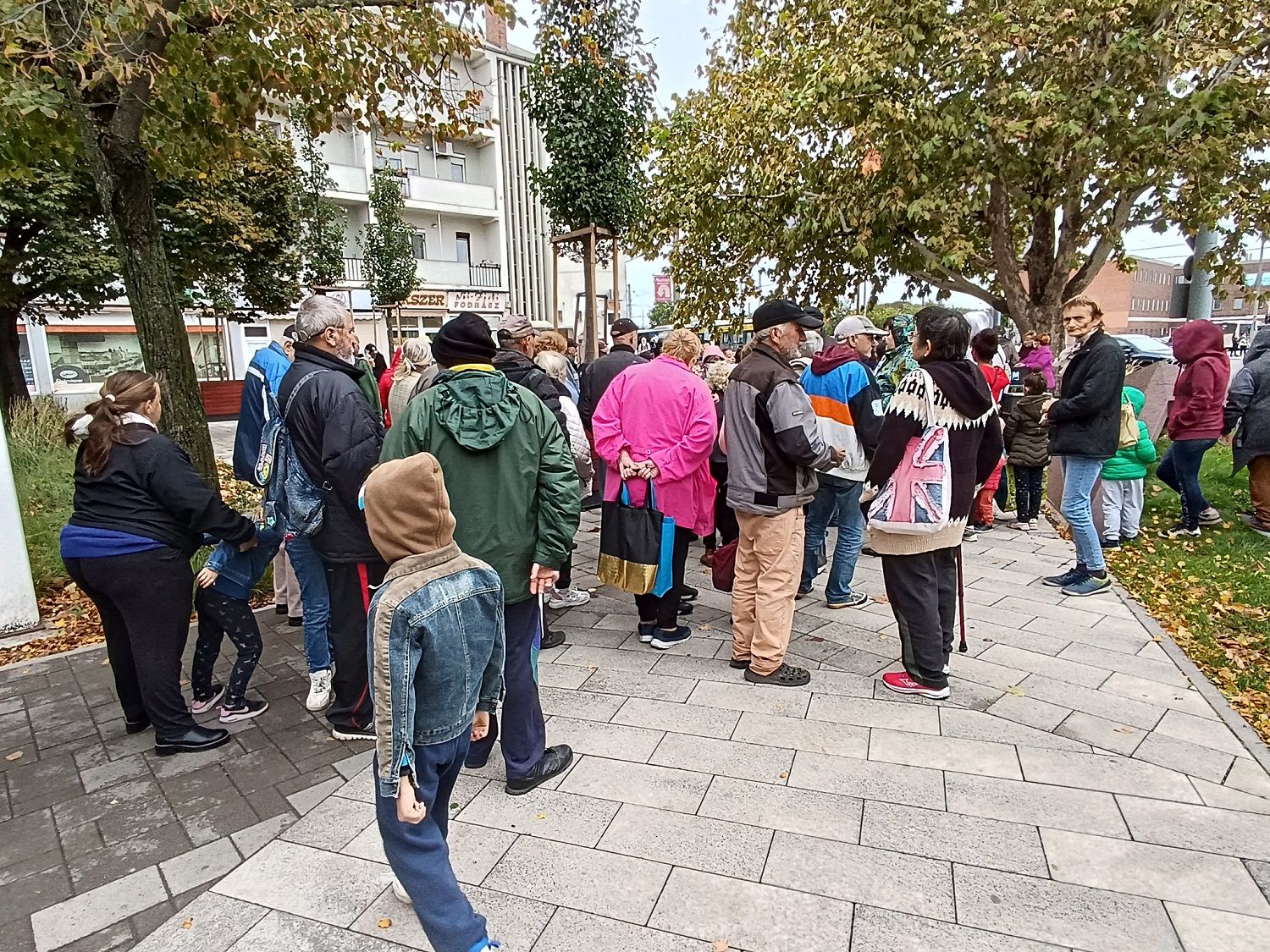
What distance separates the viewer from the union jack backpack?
3.61 metres

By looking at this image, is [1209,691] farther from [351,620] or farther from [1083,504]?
[351,620]

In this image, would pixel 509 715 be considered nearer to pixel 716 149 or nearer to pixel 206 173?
pixel 206 173

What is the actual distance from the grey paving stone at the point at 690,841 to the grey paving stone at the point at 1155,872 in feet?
3.36

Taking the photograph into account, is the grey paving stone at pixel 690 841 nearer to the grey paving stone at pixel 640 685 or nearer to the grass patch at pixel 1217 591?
the grey paving stone at pixel 640 685

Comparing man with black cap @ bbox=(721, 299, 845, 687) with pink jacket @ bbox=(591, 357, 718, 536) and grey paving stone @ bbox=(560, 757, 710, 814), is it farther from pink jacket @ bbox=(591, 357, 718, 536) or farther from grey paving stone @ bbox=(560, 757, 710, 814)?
grey paving stone @ bbox=(560, 757, 710, 814)

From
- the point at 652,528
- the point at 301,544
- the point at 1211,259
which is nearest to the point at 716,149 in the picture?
the point at 1211,259

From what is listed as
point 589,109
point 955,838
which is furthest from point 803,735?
point 589,109

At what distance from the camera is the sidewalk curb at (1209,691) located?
3367 mm

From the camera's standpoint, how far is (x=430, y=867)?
6.88 ft

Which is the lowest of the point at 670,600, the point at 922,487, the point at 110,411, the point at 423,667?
the point at 670,600

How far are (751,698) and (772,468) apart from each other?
121 centimetres

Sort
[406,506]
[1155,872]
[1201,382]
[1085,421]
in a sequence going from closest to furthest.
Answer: [406,506] < [1155,872] < [1085,421] < [1201,382]

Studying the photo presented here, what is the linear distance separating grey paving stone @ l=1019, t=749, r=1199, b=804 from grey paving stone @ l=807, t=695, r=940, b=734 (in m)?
0.44

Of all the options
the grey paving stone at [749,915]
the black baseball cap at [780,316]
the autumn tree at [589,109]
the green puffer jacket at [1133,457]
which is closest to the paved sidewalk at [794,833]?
the grey paving stone at [749,915]
